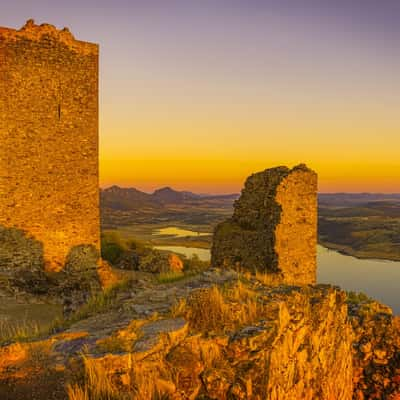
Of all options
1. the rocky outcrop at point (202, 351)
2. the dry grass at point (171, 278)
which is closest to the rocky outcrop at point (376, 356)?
the rocky outcrop at point (202, 351)

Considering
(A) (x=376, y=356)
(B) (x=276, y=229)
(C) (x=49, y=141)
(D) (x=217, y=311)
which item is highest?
(C) (x=49, y=141)

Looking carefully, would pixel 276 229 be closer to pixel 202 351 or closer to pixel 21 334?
pixel 202 351

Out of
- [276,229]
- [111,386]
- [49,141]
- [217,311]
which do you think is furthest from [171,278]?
[49,141]

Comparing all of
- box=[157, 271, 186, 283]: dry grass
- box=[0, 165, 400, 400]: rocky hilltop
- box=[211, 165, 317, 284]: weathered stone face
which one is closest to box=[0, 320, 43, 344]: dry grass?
box=[0, 165, 400, 400]: rocky hilltop

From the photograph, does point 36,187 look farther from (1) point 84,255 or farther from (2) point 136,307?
(2) point 136,307

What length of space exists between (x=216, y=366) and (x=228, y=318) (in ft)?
2.30

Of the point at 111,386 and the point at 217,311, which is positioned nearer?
the point at 111,386

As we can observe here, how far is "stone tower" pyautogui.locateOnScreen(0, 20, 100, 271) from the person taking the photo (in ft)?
43.0

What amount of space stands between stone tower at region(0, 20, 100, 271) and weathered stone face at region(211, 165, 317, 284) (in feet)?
17.9

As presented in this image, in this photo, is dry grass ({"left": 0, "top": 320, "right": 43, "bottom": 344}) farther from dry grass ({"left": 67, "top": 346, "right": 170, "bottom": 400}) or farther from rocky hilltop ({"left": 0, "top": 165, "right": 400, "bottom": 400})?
dry grass ({"left": 67, "top": 346, "right": 170, "bottom": 400})

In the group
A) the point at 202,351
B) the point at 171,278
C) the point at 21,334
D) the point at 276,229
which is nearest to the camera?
the point at 202,351

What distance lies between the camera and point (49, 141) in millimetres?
13680

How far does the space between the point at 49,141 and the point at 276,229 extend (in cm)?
788

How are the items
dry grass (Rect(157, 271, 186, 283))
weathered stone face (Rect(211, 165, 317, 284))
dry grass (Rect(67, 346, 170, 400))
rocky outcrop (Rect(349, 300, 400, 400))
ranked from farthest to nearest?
1. weathered stone face (Rect(211, 165, 317, 284))
2. dry grass (Rect(157, 271, 186, 283))
3. rocky outcrop (Rect(349, 300, 400, 400))
4. dry grass (Rect(67, 346, 170, 400))
